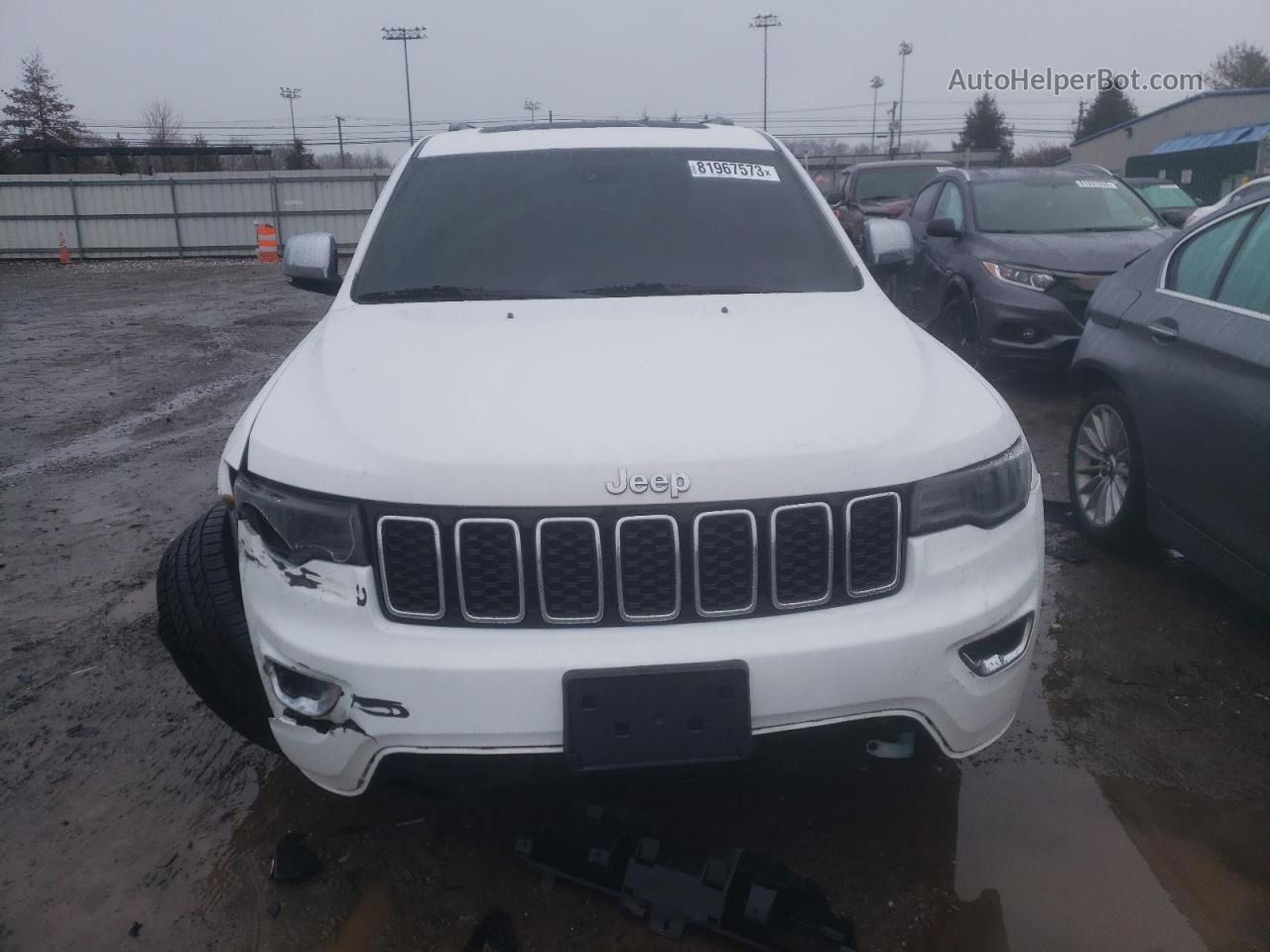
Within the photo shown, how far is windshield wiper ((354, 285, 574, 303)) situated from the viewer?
3.11 m

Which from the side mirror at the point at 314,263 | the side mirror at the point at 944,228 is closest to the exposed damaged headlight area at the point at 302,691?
the side mirror at the point at 314,263

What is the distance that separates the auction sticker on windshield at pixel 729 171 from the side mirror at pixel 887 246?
498 mm

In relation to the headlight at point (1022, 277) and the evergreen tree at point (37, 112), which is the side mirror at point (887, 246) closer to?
the headlight at point (1022, 277)

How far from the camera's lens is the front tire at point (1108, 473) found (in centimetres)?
408

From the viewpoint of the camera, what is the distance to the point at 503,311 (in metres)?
2.97

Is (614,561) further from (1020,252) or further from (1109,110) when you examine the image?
(1109,110)

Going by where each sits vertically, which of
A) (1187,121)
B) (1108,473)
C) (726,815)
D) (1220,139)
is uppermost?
(1187,121)

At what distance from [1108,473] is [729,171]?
7.03 ft

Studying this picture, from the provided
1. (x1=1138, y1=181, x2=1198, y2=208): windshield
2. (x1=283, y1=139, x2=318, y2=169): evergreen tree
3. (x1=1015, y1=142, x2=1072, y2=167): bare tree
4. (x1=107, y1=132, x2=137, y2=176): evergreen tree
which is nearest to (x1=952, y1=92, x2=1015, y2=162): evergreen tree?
(x1=1015, y1=142, x2=1072, y2=167): bare tree

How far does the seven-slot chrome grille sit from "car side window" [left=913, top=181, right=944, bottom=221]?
7.86 m

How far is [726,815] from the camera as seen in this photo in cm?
264

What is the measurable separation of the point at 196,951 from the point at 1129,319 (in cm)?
398

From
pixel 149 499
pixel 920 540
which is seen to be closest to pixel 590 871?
pixel 920 540

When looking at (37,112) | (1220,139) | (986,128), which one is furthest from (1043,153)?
(37,112)
